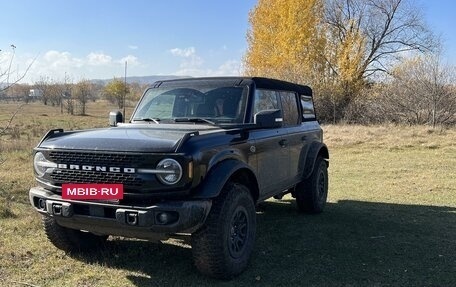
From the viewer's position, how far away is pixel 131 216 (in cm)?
360

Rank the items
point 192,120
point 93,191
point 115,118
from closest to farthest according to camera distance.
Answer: point 93,191 < point 192,120 < point 115,118

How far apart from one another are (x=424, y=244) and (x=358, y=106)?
82.1 ft

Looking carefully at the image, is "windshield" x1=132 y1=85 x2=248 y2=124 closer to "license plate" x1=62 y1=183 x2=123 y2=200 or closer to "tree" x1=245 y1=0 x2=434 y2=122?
"license plate" x1=62 y1=183 x2=123 y2=200

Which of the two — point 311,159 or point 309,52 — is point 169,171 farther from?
point 309,52

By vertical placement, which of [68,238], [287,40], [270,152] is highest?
[287,40]

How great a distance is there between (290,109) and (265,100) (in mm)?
896

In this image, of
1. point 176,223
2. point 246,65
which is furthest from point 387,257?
point 246,65

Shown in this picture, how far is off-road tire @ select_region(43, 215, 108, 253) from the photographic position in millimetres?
4586

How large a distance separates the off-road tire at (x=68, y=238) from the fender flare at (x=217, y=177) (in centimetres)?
173

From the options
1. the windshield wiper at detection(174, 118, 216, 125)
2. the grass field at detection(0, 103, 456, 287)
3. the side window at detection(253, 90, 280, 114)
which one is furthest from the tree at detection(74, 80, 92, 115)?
the windshield wiper at detection(174, 118, 216, 125)

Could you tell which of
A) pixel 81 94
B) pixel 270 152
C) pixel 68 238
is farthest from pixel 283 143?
pixel 81 94

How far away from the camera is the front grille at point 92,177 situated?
3.69 m

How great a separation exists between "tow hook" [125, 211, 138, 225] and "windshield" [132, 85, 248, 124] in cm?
157

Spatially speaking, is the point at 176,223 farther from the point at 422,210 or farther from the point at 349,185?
the point at 349,185
